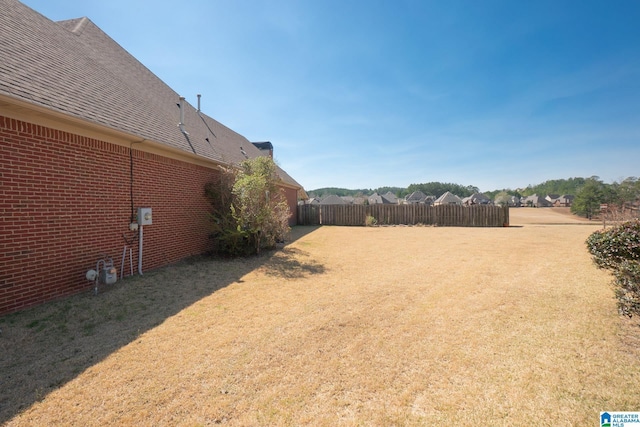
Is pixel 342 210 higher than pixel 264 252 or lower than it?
higher

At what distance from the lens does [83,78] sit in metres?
5.90

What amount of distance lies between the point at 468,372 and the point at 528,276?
4601 mm

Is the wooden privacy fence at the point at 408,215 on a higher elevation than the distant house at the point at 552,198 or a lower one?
lower

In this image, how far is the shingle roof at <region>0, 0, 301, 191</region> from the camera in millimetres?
4410

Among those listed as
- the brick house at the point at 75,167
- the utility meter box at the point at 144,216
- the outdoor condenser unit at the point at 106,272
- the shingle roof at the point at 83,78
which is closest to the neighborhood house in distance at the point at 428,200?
the shingle roof at the point at 83,78

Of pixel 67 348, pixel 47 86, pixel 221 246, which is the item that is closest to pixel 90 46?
pixel 47 86

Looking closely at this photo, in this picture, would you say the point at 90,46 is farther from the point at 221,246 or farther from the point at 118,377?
the point at 118,377

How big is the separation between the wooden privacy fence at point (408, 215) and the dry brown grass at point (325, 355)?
1437 centimetres

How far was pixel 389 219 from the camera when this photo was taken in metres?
20.1

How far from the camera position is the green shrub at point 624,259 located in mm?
3477

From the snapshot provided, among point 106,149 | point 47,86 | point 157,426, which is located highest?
point 47,86

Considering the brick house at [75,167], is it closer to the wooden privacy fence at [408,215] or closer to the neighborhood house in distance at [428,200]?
the wooden privacy fence at [408,215]
